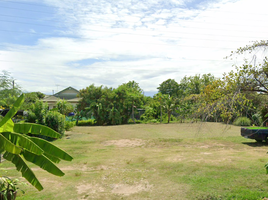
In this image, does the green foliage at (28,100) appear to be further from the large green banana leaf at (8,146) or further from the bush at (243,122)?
the bush at (243,122)

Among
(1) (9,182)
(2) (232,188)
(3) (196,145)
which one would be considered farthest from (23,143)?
(3) (196,145)

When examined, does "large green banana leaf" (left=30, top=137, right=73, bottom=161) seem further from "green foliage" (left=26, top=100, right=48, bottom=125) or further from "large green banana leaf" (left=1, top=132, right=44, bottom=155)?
"green foliage" (left=26, top=100, right=48, bottom=125)

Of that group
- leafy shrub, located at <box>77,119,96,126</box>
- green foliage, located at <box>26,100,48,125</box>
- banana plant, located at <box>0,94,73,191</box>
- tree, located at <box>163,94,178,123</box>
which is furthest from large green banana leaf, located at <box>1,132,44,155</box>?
tree, located at <box>163,94,178,123</box>

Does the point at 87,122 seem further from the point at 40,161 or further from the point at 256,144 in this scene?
the point at 40,161

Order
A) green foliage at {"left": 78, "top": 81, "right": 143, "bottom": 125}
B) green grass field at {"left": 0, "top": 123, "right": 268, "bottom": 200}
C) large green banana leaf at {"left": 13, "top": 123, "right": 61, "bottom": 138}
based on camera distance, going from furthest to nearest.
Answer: green foliage at {"left": 78, "top": 81, "right": 143, "bottom": 125}, green grass field at {"left": 0, "top": 123, "right": 268, "bottom": 200}, large green banana leaf at {"left": 13, "top": 123, "right": 61, "bottom": 138}

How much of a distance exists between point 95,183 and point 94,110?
2095 centimetres

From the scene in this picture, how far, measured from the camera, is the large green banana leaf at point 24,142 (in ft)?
11.4

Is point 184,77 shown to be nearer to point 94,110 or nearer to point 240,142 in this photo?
point 94,110

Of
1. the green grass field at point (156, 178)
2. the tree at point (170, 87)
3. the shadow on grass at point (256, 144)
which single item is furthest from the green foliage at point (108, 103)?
the tree at point (170, 87)

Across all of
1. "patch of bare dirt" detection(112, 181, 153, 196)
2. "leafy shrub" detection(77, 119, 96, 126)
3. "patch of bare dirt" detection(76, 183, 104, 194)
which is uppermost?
"leafy shrub" detection(77, 119, 96, 126)

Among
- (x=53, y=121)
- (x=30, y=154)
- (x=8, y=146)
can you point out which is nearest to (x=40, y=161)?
(x=30, y=154)

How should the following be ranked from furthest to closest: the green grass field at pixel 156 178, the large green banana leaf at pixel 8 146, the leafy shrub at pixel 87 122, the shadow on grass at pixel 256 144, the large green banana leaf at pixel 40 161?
the leafy shrub at pixel 87 122 → the shadow on grass at pixel 256 144 → the green grass field at pixel 156 178 → the large green banana leaf at pixel 40 161 → the large green banana leaf at pixel 8 146

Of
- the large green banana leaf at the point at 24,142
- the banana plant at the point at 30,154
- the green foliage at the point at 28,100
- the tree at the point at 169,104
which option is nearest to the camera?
the large green banana leaf at the point at 24,142

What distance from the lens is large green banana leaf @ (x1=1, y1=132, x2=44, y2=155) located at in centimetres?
347
